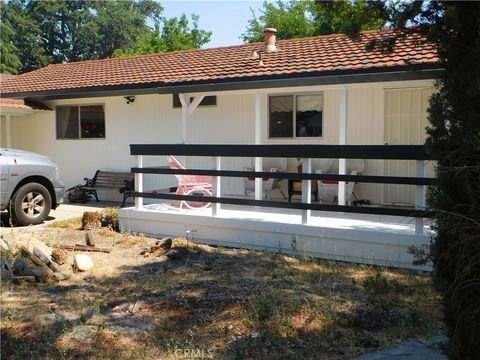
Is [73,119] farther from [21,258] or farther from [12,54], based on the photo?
[12,54]

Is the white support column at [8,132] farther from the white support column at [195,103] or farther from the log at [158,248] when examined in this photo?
the log at [158,248]

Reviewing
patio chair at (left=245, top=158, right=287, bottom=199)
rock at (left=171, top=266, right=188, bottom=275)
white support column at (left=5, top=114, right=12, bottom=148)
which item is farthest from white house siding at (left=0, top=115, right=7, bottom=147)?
rock at (left=171, top=266, right=188, bottom=275)

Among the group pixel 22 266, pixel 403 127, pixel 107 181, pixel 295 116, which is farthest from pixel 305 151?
pixel 107 181

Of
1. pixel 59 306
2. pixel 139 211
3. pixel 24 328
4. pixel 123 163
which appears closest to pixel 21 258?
pixel 59 306

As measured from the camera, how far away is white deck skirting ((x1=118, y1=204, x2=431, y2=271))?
6559mm

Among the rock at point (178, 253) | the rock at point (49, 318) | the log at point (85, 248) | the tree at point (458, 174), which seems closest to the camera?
the tree at point (458, 174)

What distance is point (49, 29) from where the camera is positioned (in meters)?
48.8

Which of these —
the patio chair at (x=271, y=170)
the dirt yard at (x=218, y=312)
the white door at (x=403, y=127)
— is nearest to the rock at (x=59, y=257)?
the dirt yard at (x=218, y=312)

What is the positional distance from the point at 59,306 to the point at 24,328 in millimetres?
578

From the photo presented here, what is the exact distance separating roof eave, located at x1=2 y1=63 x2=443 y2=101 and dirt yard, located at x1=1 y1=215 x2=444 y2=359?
11.1 ft

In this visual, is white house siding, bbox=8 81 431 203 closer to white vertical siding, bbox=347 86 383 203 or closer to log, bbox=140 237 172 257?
white vertical siding, bbox=347 86 383 203

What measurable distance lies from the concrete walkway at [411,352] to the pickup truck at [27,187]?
291 inches

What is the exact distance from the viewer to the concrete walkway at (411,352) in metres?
3.81

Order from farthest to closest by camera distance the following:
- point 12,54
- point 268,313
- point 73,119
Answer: point 12,54
point 73,119
point 268,313
